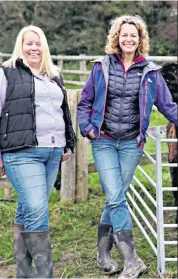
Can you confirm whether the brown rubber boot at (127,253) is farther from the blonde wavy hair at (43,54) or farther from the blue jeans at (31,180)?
the blonde wavy hair at (43,54)

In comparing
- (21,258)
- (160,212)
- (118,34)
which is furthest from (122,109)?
(21,258)

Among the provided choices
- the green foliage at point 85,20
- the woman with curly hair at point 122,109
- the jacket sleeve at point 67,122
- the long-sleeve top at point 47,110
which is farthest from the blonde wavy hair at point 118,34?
the green foliage at point 85,20

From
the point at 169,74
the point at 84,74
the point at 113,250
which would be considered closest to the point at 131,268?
the point at 113,250

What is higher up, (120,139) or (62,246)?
(120,139)

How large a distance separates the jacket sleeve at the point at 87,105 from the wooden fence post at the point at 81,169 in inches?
70.9

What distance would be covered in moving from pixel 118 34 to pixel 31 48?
0.70 meters

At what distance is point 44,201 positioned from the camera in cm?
311

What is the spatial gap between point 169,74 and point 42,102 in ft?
5.61

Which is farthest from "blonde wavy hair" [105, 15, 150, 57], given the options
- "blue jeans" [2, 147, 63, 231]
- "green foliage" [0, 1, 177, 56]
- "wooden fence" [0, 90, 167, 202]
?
"green foliage" [0, 1, 177, 56]

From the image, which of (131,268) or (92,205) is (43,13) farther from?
(131,268)

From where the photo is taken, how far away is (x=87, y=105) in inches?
143

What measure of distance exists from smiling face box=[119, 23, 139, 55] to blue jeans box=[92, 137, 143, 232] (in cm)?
60

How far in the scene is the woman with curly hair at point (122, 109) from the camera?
3.47 meters

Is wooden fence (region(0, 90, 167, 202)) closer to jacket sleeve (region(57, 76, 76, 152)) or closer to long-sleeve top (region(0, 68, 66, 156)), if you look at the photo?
jacket sleeve (region(57, 76, 76, 152))
